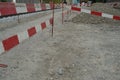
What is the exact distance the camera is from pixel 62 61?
663 cm

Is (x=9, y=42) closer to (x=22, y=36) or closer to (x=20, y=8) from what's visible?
(x=22, y=36)

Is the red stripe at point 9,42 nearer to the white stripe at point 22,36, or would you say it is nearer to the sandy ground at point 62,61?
the white stripe at point 22,36

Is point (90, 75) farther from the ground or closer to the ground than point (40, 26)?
closer to the ground

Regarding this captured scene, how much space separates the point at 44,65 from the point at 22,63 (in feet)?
1.71

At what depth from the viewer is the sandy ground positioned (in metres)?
5.58

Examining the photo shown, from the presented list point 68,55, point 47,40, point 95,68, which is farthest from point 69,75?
point 47,40

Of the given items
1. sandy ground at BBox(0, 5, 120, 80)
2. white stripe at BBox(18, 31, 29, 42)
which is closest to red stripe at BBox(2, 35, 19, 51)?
white stripe at BBox(18, 31, 29, 42)

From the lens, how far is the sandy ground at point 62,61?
5.58 meters

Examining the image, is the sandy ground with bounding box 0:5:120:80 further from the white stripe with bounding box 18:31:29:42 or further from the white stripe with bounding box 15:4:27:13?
the white stripe with bounding box 15:4:27:13

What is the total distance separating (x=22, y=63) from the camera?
6312mm

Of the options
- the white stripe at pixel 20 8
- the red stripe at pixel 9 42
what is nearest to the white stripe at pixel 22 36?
the red stripe at pixel 9 42

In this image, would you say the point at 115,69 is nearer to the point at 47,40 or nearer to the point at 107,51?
the point at 107,51

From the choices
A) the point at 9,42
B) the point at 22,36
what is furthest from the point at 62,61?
the point at 9,42

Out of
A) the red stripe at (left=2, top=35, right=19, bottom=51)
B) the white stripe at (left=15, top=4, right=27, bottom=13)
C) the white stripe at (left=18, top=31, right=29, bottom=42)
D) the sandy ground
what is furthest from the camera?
the white stripe at (left=15, top=4, right=27, bottom=13)
